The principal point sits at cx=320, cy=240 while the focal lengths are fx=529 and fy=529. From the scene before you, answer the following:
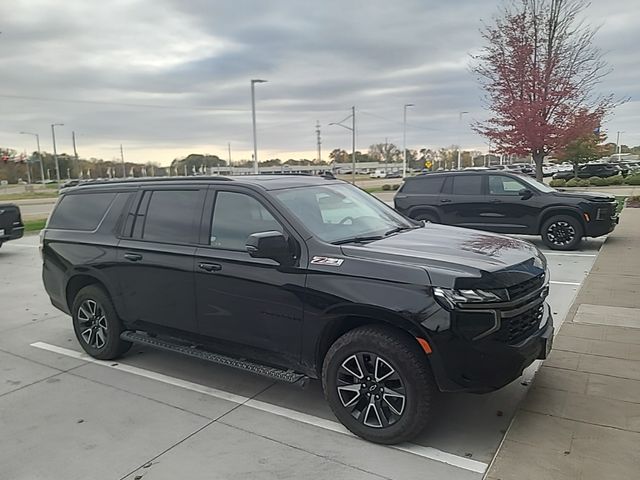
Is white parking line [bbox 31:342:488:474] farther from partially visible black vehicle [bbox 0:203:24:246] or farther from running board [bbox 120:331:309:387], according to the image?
partially visible black vehicle [bbox 0:203:24:246]

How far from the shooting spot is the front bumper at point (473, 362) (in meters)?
3.29

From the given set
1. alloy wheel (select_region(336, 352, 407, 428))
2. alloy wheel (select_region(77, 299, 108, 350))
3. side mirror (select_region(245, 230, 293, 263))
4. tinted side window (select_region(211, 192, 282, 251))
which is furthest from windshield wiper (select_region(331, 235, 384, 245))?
alloy wheel (select_region(77, 299, 108, 350))

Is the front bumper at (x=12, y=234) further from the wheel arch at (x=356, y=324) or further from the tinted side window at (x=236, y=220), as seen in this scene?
the wheel arch at (x=356, y=324)

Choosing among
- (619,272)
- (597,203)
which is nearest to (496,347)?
(619,272)

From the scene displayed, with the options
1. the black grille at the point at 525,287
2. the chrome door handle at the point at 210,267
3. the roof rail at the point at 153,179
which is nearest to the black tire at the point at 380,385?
the black grille at the point at 525,287

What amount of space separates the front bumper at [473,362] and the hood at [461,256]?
36cm

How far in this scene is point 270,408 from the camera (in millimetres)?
4195

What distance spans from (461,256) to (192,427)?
2322mm

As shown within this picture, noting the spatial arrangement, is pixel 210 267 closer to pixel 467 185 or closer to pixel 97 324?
pixel 97 324

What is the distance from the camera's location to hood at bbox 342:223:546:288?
3.34 m

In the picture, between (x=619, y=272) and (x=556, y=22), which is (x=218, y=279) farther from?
(x=556, y=22)

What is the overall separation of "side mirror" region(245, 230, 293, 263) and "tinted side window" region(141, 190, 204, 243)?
37.1 inches

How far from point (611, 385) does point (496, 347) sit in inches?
63.8

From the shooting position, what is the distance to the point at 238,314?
13.7 ft
